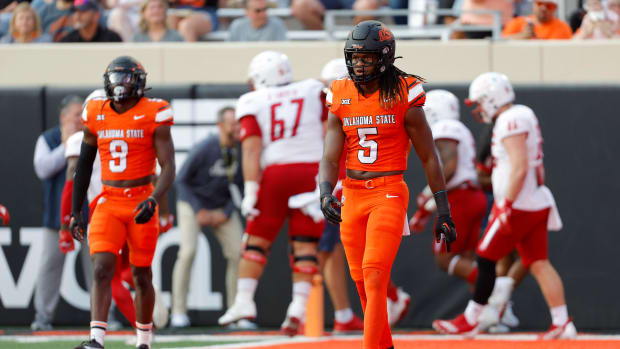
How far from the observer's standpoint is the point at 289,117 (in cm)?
810

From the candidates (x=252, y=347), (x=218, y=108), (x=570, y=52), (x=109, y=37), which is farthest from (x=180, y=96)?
(x=570, y=52)

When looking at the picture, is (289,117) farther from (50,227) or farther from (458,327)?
(50,227)

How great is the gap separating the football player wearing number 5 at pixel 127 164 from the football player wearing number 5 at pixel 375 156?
135 cm

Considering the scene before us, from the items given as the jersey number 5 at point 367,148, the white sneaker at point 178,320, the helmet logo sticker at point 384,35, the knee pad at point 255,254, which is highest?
the helmet logo sticker at point 384,35

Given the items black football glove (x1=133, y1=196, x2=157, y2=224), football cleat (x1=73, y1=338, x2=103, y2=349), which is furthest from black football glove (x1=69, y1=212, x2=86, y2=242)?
football cleat (x1=73, y1=338, x2=103, y2=349)

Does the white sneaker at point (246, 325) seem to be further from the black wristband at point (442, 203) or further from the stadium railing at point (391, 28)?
the black wristband at point (442, 203)

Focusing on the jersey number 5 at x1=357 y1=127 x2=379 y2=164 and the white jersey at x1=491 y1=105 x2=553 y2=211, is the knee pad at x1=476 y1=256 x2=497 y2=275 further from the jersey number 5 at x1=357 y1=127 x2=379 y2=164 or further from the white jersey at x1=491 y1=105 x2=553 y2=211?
the jersey number 5 at x1=357 y1=127 x2=379 y2=164

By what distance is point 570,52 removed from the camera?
9.22 metres

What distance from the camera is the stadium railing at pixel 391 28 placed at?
9.33 metres

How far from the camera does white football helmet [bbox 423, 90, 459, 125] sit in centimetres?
852

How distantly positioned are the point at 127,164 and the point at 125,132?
7.8 inches

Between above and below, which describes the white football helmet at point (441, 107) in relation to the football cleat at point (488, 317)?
above

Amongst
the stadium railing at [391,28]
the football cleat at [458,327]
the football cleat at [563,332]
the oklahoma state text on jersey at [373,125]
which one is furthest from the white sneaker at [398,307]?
the oklahoma state text on jersey at [373,125]

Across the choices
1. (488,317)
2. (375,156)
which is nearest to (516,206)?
(488,317)
